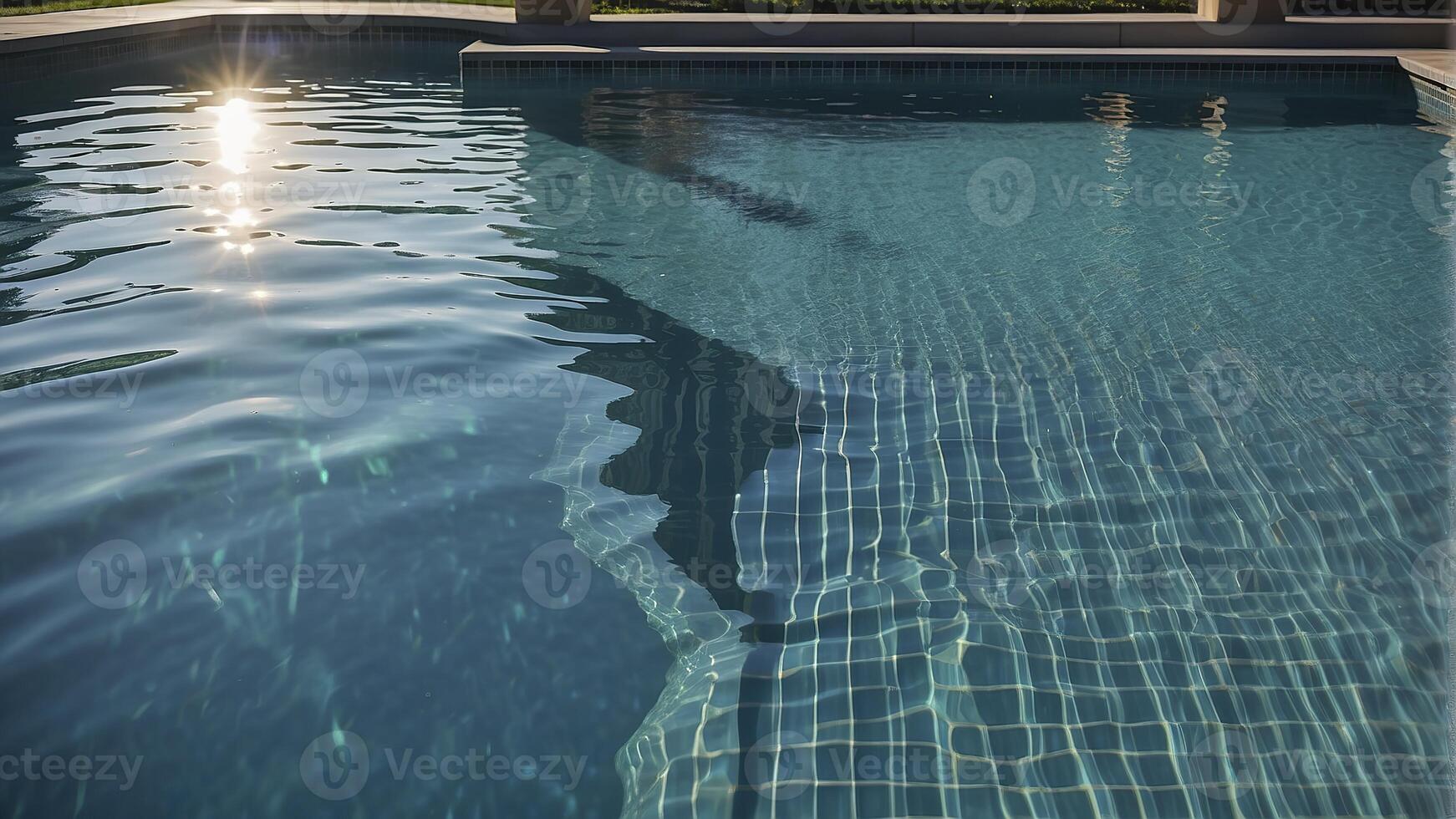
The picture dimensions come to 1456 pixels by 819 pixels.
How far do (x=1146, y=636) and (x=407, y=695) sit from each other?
1951 mm

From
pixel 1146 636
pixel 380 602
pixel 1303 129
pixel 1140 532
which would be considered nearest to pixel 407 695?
pixel 380 602

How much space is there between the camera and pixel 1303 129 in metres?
10.0
